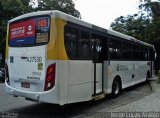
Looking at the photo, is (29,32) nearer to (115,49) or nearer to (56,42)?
(56,42)

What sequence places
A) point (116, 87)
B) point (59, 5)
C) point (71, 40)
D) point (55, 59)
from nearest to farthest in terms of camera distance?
point (55, 59)
point (71, 40)
point (116, 87)
point (59, 5)

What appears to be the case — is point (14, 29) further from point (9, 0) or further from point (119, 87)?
point (9, 0)

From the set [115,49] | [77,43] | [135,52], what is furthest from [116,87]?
[77,43]

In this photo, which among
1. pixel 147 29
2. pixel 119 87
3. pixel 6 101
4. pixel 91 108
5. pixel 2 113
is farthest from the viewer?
pixel 147 29

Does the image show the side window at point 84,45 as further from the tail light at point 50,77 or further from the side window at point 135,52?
the side window at point 135,52

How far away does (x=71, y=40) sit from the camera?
9.00m

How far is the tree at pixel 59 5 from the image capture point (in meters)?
38.6

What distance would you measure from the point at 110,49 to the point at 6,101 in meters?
4.74

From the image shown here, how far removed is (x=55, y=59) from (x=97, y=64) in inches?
118

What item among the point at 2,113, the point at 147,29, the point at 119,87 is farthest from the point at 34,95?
the point at 147,29

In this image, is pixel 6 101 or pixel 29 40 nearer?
pixel 29 40

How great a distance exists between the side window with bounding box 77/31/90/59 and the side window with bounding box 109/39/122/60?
94.5 inches

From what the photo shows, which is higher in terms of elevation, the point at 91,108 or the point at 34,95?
the point at 34,95

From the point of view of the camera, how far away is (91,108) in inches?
416
